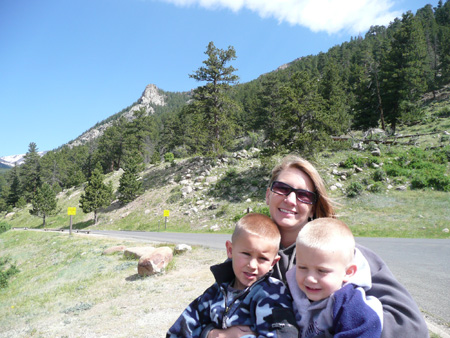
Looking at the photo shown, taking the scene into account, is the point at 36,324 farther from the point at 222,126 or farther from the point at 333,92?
the point at 333,92

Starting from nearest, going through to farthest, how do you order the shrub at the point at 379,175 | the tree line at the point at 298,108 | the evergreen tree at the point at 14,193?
the shrub at the point at 379,175 → the tree line at the point at 298,108 → the evergreen tree at the point at 14,193

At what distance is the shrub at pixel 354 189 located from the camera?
1861 cm

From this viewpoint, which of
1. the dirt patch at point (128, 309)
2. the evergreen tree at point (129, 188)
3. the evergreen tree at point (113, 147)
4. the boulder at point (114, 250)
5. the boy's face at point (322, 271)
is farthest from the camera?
the evergreen tree at point (113, 147)

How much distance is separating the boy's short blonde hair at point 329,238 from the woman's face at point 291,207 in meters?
0.56

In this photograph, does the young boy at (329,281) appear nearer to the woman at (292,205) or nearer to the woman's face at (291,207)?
the woman at (292,205)

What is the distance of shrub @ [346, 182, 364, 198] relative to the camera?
61.1ft

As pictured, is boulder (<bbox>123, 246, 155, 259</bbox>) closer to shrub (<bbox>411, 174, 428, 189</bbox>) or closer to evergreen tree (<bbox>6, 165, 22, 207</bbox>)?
shrub (<bbox>411, 174, 428, 189</bbox>)

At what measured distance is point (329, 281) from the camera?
1.56 meters

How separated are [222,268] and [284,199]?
79cm

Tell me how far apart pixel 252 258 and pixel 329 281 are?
65 cm

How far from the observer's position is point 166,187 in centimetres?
3081

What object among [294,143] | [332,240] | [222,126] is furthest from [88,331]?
[222,126]

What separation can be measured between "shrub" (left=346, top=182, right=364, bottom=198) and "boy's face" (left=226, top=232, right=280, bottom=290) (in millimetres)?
18602

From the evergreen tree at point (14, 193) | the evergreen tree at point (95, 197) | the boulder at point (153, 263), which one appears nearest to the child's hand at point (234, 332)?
the boulder at point (153, 263)
